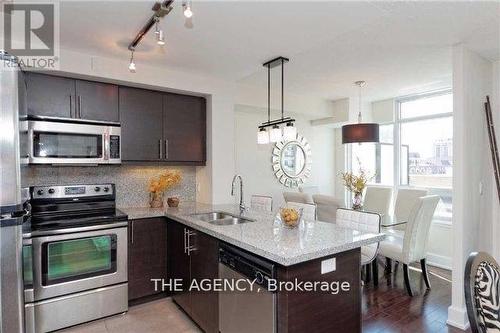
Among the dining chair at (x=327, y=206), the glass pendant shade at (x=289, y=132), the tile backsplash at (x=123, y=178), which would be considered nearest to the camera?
the glass pendant shade at (x=289, y=132)

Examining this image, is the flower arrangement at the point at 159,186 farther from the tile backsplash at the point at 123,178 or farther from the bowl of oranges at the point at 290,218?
the bowl of oranges at the point at 290,218

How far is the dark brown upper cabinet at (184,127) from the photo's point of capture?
11.4 feet

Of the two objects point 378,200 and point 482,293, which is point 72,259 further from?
point 378,200

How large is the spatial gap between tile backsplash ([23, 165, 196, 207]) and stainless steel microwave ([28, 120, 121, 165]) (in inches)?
15.7

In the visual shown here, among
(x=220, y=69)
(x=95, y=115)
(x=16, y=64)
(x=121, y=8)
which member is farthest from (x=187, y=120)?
(x=16, y=64)

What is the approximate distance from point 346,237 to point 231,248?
0.79 meters

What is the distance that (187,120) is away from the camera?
143 inches

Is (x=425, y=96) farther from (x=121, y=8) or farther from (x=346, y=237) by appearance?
(x=121, y=8)

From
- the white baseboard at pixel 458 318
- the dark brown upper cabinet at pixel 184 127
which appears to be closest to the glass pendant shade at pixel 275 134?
the dark brown upper cabinet at pixel 184 127

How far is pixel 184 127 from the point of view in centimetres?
360

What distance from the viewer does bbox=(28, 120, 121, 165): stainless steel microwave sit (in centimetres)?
259

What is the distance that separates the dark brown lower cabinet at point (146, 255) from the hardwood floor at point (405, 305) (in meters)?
2.10

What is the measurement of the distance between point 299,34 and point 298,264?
73.9 inches

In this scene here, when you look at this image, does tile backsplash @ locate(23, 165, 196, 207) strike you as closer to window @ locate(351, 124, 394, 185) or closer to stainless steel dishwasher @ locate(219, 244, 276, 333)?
stainless steel dishwasher @ locate(219, 244, 276, 333)
